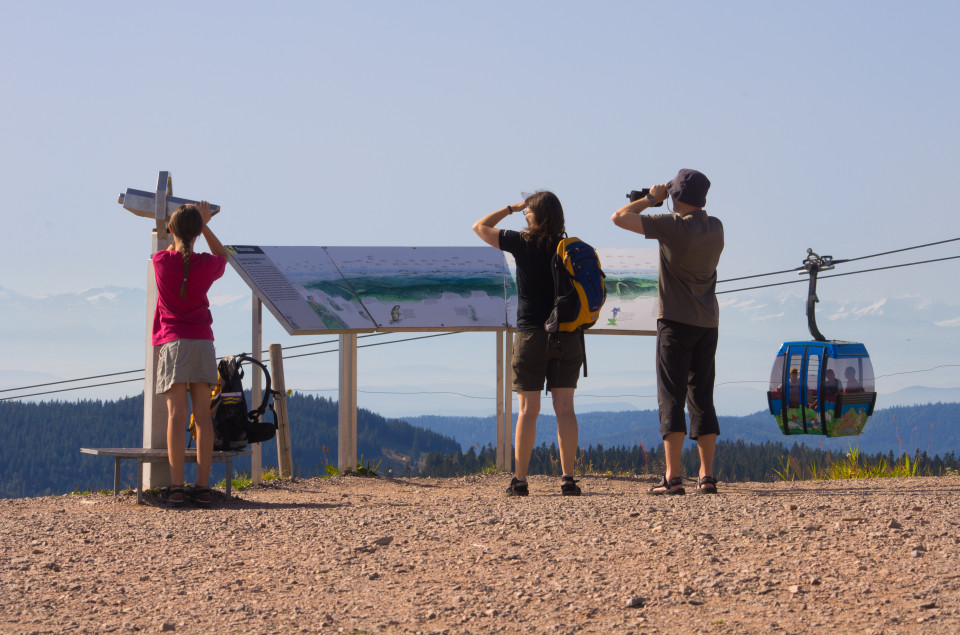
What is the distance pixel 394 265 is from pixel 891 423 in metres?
6.20

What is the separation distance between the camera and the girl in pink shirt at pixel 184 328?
20.0 ft

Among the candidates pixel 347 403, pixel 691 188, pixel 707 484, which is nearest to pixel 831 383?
pixel 707 484

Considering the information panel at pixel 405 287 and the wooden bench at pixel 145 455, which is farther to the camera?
the information panel at pixel 405 287

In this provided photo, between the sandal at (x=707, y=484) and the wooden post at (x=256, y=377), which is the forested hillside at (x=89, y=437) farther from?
the sandal at (x=707, y=484)

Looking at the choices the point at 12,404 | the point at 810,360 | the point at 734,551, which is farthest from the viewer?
the point at 12,404

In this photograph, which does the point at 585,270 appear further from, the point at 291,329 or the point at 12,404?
the point at 12,404

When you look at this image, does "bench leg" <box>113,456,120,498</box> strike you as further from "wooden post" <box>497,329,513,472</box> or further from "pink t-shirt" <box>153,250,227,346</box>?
"wooden post" <box>497,329,513,472</box>

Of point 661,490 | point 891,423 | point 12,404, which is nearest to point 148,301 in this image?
point 661,490

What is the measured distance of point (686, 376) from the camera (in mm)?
6027

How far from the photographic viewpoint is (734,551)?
4141 mm

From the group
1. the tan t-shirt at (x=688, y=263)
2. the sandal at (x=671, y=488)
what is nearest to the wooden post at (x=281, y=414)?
the sandal at (x=671, y=488)

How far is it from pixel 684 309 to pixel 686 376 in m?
0.40

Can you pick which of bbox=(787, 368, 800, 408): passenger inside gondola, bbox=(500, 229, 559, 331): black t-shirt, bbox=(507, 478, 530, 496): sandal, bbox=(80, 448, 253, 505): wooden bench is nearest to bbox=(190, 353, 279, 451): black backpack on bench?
bbox=(80, 448, 253, 505): wooden bench

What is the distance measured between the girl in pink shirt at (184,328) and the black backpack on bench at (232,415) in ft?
1.49
